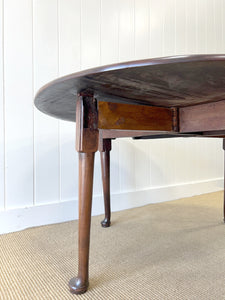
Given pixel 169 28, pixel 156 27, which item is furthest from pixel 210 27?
pixel 156 27

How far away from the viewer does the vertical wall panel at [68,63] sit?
137 cm

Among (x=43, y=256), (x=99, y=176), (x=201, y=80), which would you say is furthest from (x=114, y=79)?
(x=99, y=176)

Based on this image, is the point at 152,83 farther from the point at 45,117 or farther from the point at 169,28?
the point at 169,28

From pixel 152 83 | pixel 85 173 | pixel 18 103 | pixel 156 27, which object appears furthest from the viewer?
pixel 156 27

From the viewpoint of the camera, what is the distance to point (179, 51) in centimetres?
193

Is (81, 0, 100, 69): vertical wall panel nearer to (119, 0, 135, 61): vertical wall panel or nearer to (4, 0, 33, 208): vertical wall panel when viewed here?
(119, 0, 135, 61): vertical wall panel

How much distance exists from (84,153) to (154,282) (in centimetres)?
43

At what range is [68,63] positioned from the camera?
1.39 m

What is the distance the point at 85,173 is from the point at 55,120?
807 millimetres

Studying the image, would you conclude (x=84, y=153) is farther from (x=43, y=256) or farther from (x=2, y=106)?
(x=2, y=106)

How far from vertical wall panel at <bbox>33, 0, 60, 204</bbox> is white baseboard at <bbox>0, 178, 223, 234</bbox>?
7 cm

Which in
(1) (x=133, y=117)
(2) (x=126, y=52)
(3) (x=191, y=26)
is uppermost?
(3) (x=191, y=26)

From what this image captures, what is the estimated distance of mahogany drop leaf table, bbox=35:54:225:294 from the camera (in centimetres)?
44

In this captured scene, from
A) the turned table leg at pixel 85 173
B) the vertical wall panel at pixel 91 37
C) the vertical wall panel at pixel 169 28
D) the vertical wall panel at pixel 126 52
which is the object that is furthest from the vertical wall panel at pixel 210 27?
the turned table leg at pixel 85 173
